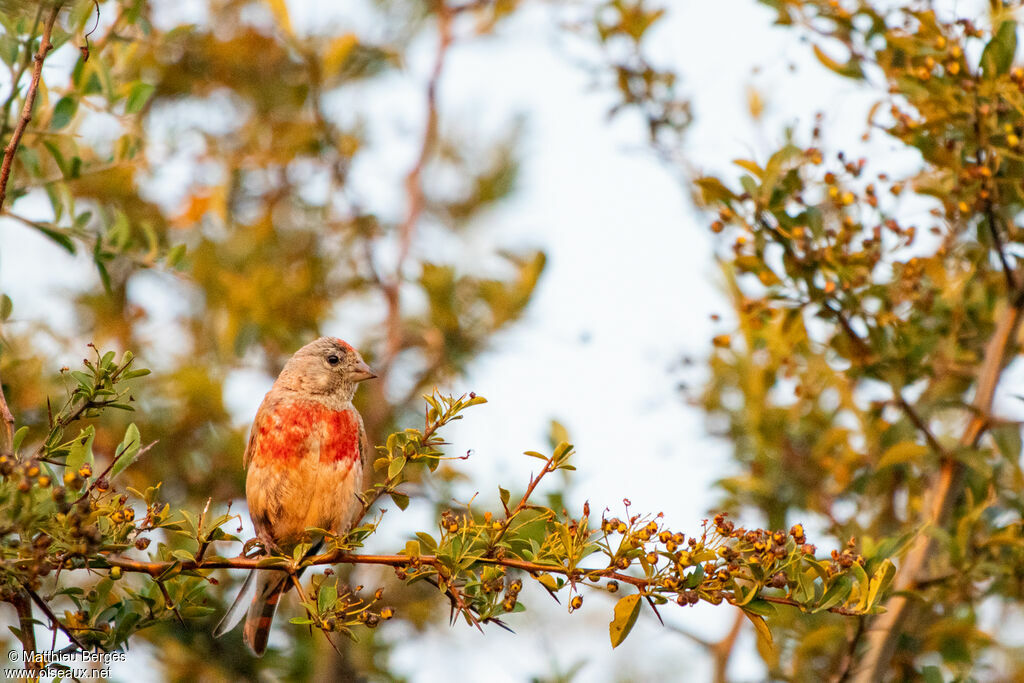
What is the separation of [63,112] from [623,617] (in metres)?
2.27

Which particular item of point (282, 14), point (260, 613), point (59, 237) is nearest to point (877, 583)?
point (59, 237)

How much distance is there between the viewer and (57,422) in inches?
92.6

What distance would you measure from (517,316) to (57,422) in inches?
132

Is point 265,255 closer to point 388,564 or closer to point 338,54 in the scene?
point 338,54

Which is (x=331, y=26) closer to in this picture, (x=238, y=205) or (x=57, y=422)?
(x=238, y=205)

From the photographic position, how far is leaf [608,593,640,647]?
2.34 metres

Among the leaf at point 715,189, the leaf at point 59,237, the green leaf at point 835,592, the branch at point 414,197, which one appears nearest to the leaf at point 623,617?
the green leaf at point 835,592

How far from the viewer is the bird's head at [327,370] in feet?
15.3

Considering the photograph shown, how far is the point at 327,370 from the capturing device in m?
4.71

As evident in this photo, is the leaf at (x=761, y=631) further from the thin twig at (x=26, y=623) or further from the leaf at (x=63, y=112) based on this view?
the leaf at (x=63, y=112)

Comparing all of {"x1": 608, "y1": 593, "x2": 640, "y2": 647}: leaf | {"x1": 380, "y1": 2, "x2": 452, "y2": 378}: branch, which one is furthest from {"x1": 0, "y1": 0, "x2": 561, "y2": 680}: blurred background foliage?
{"x1": 608, "y1": 593, "x2": 640, "y2": 647}: leaf

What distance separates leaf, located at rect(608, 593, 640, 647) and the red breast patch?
217cm

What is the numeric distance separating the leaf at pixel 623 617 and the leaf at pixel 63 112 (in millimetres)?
2227

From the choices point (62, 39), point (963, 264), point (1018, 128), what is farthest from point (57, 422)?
point (963, 264)
